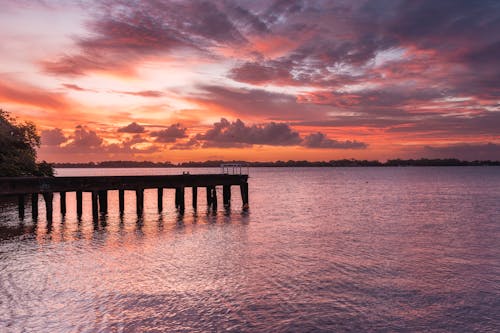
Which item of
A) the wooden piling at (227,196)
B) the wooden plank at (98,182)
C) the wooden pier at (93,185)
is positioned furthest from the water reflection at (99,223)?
the wooden piling at (227,196)

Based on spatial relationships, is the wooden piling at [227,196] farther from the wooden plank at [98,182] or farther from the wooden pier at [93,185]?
the wooden plank at [98,182]

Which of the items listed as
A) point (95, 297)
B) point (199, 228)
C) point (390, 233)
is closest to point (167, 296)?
point (95, 297)

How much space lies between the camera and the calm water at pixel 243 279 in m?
11.3

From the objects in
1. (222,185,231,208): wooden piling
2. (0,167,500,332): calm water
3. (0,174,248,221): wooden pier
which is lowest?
(0,167,500,332): calm water

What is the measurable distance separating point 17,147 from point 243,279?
4270 cm

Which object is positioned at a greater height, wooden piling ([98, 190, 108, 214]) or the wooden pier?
the wooden pier

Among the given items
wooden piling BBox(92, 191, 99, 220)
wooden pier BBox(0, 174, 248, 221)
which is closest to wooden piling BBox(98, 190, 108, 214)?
wooden pier BBox(0, 174, 248, 221)

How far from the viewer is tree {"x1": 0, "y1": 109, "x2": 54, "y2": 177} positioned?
41906mm

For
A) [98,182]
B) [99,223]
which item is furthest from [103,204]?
[99,223]

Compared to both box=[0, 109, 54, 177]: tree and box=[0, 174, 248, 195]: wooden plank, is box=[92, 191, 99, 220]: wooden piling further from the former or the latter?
box=[0, 109, 54, 177]: tree

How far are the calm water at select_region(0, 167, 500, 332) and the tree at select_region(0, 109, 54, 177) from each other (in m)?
15.0

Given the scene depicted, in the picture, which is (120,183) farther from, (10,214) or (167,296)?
(167,296)

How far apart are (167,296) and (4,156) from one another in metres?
37.3

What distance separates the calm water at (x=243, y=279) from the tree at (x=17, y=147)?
15.0 metres
